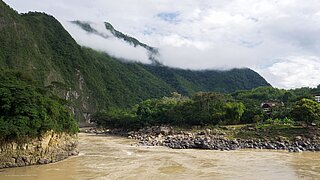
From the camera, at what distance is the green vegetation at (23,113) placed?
25.5m

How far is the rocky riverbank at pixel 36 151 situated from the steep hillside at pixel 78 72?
71902 millimetres

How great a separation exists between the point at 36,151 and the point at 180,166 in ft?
35.8

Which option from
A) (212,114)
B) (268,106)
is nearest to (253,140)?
(212,114)

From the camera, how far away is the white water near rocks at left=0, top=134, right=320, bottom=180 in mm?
23859

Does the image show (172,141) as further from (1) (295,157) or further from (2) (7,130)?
(2) (7,130)

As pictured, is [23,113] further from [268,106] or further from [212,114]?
[268,106]

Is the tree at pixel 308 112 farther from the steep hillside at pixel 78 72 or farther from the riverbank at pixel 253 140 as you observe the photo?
the steep hillside at pixel 78 72

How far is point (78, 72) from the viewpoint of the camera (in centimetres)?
14700

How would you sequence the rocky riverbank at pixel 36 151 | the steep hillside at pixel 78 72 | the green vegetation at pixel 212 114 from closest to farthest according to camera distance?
the rocky riverbank at pixel 36 151 < the green vegetation at pixel 212 114 < the steep hillside at pixel 78 72

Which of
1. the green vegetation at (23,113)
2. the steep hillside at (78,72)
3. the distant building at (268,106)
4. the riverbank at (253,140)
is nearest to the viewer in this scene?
the green vegetation at (23,113)

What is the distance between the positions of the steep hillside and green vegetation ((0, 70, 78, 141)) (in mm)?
72263

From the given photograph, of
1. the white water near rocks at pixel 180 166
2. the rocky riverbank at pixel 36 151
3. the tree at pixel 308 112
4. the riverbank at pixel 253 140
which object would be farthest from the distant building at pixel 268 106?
the rocky riverbank at pixel 36 151

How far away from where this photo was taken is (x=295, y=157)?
32.5 meters

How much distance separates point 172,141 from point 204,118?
14.8 m
